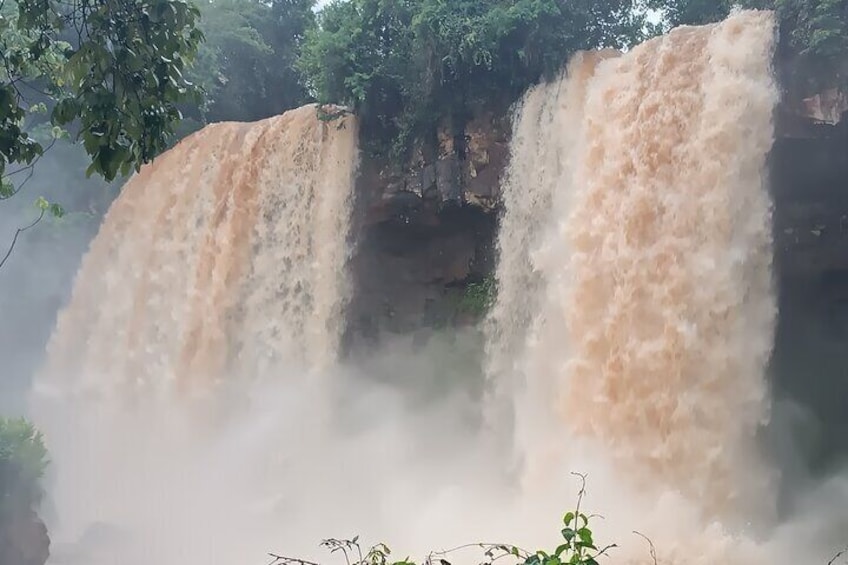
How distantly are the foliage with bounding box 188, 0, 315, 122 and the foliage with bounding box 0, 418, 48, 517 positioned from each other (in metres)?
9.05

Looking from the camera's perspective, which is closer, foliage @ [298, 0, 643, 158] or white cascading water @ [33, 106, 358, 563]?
foliage @ [298, 0, 643, 158]

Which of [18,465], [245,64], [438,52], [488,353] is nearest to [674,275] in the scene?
[488,353]

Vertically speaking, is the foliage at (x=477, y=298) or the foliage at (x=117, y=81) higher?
the foliage at (x=477, y=298)

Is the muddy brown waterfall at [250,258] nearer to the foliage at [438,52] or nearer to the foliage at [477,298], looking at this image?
the foliage at [438,52]

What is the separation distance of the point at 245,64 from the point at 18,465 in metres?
11.2

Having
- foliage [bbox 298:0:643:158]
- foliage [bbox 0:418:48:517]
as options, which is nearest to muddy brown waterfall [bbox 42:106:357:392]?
foliage [bbox 298:0:643:158]

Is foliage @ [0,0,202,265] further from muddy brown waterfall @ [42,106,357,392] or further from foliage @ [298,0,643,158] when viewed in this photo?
muddy brown waterfall @ [42,106,357,392]

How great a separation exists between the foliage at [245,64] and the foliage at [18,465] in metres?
9.05

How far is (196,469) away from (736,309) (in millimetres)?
7527

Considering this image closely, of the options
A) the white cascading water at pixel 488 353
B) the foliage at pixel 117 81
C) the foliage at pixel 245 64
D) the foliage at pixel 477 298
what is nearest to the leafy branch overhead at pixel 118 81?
the foliage at pixel 117 81

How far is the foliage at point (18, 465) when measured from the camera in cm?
931

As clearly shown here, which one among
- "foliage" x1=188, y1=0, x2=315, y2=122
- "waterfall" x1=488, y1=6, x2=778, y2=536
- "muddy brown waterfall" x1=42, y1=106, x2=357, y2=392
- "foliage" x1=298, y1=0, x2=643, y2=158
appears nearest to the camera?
"waterfall" x1=488, y1=6, x2=778, y2=536

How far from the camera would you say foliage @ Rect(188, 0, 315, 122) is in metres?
18.0

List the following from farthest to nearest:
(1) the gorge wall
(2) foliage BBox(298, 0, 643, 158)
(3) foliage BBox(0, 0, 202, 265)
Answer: (2) foliage BBox(298, 0, 643, 158) → (1) the gorge wall → (3) foliage BBox(0, 0, 202, 265)
